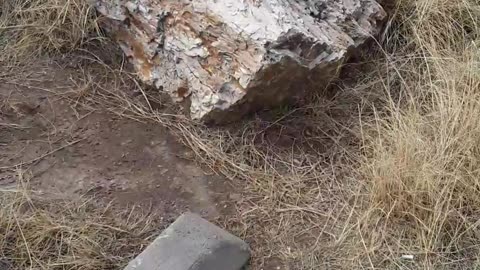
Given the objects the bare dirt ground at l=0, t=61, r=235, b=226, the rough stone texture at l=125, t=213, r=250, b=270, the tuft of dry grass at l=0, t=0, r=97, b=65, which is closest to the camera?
the rough stone texture at l=125, t=213, r=250, b=270

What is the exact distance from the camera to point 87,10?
2.38 m

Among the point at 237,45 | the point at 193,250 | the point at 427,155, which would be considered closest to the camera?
the point at 193,250

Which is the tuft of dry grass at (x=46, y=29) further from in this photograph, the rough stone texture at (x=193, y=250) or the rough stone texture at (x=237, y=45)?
the rough stone texture at (x=193, y=250)

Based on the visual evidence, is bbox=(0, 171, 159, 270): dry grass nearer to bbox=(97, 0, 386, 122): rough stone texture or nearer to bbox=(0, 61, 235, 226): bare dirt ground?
bbox=(0, 61, 235, 226): bare dirt ground

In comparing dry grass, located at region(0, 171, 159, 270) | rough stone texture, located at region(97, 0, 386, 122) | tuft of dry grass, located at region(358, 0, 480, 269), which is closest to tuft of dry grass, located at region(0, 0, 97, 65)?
rough stone texture, located at region(97, 0, 386, 122)

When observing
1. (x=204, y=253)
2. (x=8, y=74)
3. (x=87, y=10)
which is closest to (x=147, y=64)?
(x=87, y=10)

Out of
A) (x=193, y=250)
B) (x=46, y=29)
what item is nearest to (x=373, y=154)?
(x=193, y=250)

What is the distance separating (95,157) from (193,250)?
0.46m

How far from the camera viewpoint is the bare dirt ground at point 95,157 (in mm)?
2027

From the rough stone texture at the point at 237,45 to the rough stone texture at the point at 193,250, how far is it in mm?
412

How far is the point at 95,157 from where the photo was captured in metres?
2.12

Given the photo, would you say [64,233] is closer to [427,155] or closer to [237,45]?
[237,45]

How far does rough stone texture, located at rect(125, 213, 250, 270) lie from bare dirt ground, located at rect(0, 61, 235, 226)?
0.40 ft

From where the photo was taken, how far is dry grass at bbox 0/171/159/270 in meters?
1.85
